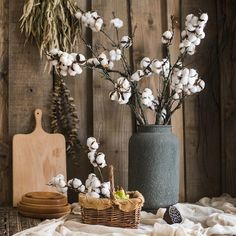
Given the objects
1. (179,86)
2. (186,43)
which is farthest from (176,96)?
(186,43)

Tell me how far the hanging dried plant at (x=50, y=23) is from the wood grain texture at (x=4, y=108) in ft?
0.26

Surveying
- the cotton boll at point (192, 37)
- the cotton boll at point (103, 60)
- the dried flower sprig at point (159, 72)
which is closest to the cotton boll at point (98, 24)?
the dried flower sprig at point (159, 72)

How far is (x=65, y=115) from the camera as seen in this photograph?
1.76 meters

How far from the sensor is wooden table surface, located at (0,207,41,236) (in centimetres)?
137

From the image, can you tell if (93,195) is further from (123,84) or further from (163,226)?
(123,84)

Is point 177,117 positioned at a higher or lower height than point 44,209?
higher

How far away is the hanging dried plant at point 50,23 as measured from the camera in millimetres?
1696

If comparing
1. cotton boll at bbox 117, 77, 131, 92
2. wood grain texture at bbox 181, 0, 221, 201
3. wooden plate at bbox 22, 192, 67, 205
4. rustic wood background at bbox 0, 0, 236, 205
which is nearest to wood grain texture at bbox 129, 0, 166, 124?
rustic wood background at bbox 0, 0, 236, 205

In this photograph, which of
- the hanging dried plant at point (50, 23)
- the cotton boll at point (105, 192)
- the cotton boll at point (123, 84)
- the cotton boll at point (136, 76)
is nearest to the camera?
the cotton boll at point (105, 192)

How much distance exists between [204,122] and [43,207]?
72 centimetres

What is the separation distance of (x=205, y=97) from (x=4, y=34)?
802 mm

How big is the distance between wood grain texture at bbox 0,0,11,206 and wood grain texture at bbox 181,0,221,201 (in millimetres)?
679

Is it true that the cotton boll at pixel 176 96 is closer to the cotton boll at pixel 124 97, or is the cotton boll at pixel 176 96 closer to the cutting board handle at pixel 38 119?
the cotton boll at pixel 124 97

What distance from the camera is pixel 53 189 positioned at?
1733 millimetres
